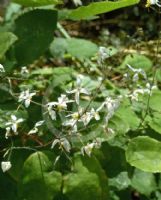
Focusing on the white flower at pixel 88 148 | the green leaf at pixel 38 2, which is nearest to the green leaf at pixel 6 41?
the green leaf at pixel 38 2

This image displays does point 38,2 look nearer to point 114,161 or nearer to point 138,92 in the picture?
point 138,92

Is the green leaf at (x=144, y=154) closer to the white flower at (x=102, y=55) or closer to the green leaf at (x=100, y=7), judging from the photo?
the white flower at (x=102, y=55)

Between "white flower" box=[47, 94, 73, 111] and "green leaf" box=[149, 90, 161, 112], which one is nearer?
"white flower" box=[47, 94, 73, 111]

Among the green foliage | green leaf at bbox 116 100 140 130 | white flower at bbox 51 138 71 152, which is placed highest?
the green foliage

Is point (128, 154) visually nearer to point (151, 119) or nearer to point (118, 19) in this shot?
point (151, 119)

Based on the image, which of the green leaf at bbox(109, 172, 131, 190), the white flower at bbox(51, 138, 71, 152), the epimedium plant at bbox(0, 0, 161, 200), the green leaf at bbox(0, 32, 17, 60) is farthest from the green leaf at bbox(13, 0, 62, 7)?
the green leaf at bbox(109, 172, 131, 190)

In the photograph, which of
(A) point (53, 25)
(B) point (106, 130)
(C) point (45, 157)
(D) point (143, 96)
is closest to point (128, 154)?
(B) point (106, 130)

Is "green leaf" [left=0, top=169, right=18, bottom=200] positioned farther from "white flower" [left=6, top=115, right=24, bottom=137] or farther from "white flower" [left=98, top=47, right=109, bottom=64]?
"white flower" [left=98, top=47, right=109, bottom=64]
